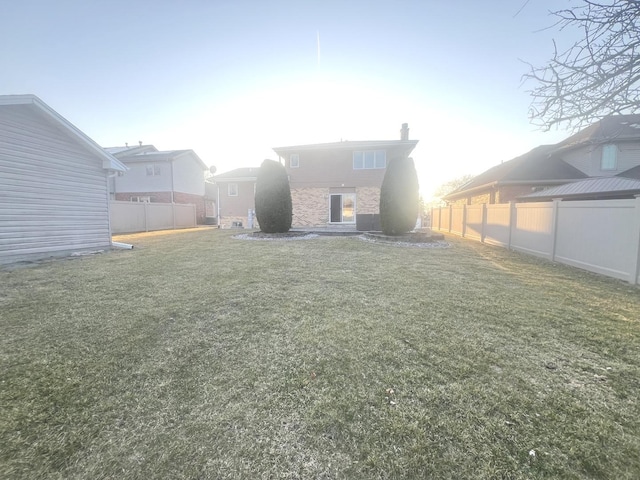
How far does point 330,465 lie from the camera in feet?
5.06

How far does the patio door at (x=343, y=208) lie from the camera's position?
60.1 ft

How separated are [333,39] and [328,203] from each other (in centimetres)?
1050

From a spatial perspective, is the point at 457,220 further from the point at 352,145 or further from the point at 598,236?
the point at 598,236

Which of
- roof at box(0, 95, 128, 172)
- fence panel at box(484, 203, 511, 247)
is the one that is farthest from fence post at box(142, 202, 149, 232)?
fence panel at box(484, 203, 511, 247)

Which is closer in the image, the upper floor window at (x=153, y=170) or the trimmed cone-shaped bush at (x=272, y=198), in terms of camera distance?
the trimmed cone-shaped bush at (x=272, y=198)

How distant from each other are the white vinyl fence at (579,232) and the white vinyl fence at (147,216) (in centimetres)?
2033

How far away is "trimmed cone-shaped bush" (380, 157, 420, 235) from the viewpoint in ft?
36.5

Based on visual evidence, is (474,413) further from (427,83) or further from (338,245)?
(427,83)

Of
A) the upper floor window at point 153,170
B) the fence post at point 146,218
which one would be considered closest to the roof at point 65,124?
the fence post at point 146,218

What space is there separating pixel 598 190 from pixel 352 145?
1253cm

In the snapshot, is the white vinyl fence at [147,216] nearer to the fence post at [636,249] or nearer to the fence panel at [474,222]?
the fence panel at [474,222]

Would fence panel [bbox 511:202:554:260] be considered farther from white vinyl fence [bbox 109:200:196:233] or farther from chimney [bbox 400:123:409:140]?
white vinyl fence [bbox 109:200:196:233]

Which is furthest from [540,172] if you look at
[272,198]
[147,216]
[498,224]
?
[147,216]

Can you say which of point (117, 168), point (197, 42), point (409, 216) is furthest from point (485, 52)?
point (117, 168)
